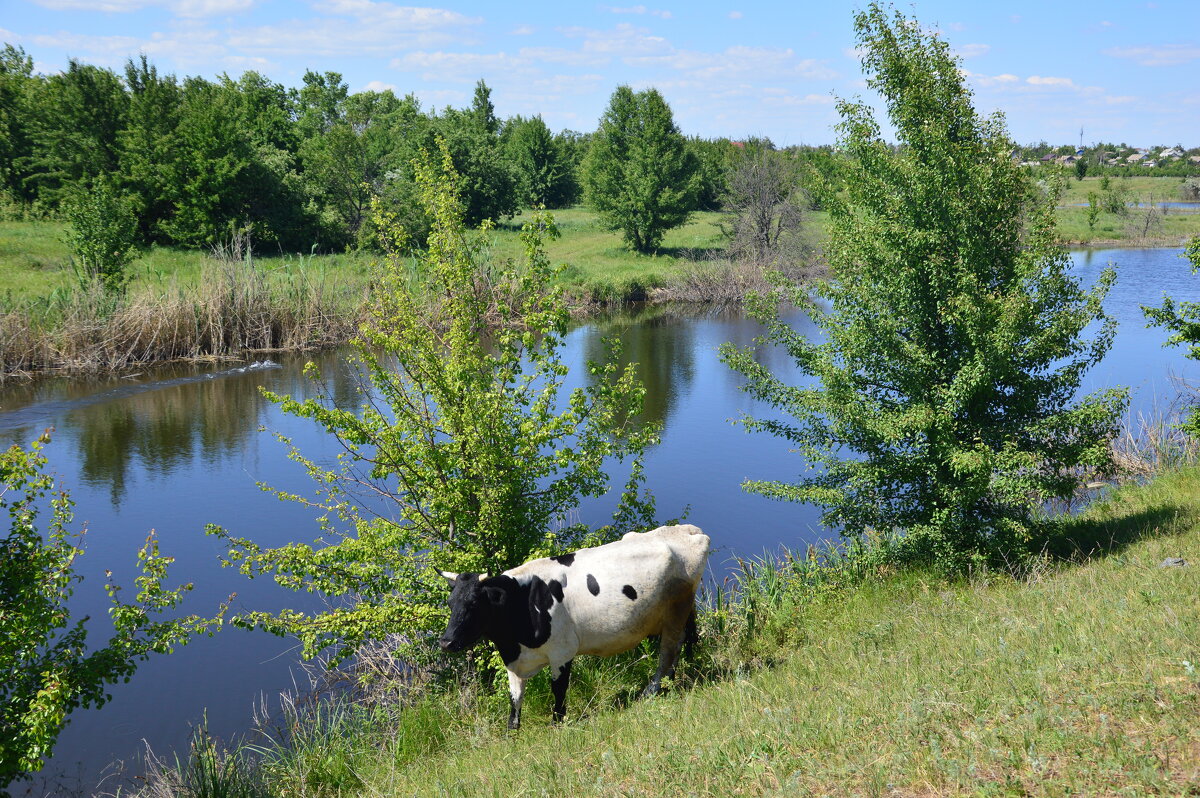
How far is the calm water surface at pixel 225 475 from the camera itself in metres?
11.9

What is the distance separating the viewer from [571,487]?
34.5ft

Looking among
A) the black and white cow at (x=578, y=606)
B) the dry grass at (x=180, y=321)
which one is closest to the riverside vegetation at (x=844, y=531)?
the black and white cow at (x=578, y=606)

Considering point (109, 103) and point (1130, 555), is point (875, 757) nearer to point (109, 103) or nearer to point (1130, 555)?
point (1130, 555)

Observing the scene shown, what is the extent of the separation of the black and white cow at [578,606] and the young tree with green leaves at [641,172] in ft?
161

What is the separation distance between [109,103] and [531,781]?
53.5 metres

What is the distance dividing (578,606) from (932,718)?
3.70 m

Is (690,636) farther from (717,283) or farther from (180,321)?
(717,283)

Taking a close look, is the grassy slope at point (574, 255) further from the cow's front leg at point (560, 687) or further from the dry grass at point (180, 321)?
the cow's front leg at point (560, 687)

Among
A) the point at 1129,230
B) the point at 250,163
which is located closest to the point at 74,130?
the point at 250,163

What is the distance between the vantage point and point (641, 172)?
5659 cm

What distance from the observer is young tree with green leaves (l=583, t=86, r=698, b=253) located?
56.5 m

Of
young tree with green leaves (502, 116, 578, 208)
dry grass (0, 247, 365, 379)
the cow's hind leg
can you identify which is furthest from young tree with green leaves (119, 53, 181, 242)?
the cow's hind leg

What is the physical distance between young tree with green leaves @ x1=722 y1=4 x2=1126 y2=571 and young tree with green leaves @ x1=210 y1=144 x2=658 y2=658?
8.88 ft

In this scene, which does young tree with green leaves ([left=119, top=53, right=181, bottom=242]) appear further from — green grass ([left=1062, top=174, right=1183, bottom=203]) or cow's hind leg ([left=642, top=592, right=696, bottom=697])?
green grass ([left=1062, top=174, right=1183, bottom=203])
